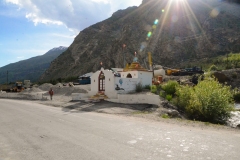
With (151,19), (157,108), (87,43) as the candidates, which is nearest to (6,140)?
(157,108)

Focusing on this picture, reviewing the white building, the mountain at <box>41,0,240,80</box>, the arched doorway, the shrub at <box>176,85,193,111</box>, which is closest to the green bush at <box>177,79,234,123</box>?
the shrub at <box>176,85,193,111</box>

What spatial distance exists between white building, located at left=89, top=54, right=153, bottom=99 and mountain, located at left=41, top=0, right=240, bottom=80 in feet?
164

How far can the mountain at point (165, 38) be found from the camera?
267 feet

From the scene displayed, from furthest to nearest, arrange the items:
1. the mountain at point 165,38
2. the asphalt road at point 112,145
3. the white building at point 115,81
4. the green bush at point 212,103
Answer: the mountain at point 165,38 < the white building at point 115,81 < the green bush at point 212,103 < the asphalt road at point 112,145

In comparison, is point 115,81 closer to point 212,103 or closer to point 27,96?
point 212,103

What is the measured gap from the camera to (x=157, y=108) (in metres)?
17.2

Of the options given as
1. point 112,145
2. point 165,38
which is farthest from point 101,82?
point 165,38

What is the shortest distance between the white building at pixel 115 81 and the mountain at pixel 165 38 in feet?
164

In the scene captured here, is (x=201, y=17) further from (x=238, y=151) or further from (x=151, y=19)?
(x=238, y=151)

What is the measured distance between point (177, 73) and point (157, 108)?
29.9 m

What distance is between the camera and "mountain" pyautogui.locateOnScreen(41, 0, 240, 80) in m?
81.5

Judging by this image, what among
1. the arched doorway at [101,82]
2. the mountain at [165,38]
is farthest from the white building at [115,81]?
the mountain at [165,38]

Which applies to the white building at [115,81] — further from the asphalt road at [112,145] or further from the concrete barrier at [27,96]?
the asphalt road at [112,145]

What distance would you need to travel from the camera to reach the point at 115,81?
23.6 meters
